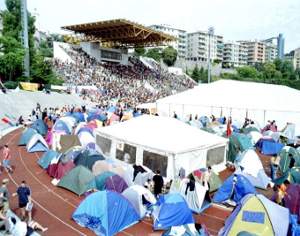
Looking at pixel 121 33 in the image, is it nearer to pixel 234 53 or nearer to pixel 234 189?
pixel 234 189

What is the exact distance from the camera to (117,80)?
55.1m

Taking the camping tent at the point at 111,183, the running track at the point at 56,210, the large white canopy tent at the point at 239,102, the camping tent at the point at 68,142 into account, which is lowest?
the running track at the point at 56,210

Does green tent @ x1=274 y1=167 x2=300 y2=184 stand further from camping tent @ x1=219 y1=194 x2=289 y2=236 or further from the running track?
camping tent @ x1=219 y1=194 x2=289 y2=236

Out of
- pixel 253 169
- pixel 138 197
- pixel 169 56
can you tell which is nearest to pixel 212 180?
pixel 253 169

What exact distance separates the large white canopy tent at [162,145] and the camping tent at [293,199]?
4475 millimetres

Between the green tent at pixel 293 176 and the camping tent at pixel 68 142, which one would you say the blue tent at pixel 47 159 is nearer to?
the camping tent at pixel 68 142

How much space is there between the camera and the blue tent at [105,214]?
10.4 m

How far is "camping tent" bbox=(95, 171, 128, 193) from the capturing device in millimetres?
12562

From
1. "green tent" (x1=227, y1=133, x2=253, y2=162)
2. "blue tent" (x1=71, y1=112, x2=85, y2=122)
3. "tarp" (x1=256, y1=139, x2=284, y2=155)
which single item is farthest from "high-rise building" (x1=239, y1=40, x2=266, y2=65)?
"green tent" (x1=227, y1=133, x2=253, y2=162)

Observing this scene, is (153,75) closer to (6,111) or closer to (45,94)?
(45,94)

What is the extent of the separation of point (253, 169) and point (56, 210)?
8850mm

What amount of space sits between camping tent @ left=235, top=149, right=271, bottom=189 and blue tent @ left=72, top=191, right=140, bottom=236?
631cm

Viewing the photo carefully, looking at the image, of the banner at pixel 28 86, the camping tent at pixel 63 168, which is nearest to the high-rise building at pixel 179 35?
the banner at pixel 28 86

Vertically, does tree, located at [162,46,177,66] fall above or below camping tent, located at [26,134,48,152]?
above
